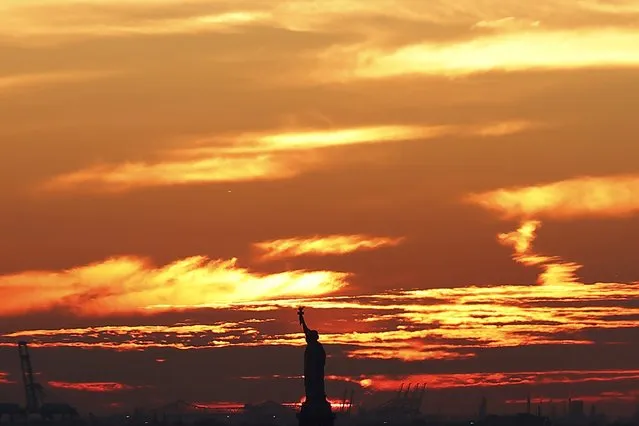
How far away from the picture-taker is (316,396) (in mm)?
121125

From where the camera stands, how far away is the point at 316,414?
120625mm

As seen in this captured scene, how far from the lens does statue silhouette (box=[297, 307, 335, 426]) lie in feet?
396

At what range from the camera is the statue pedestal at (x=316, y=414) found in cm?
12062

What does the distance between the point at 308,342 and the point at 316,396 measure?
2.87m

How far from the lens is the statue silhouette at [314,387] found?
120625mm

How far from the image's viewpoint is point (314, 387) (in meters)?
121

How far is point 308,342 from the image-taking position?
121 m

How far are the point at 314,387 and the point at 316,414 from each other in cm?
148

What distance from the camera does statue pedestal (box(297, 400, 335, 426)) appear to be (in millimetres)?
120625
